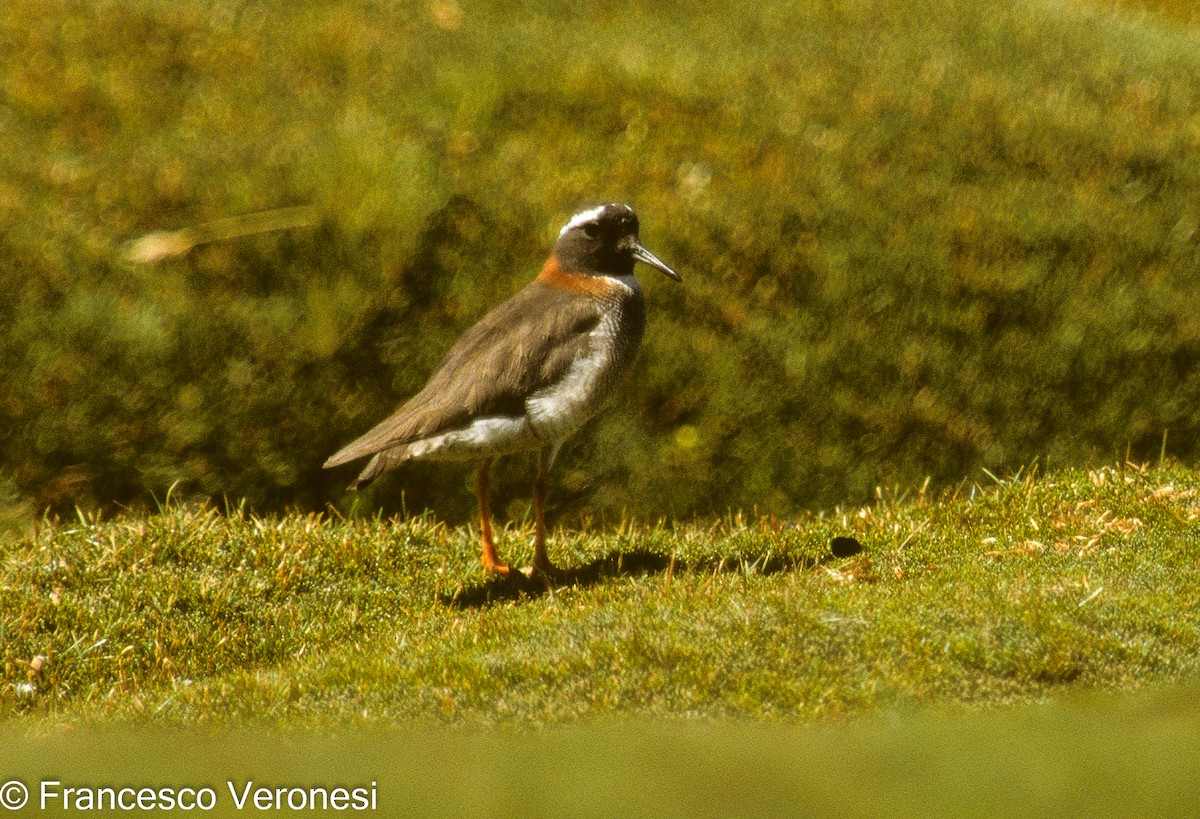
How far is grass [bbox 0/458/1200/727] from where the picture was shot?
705cm

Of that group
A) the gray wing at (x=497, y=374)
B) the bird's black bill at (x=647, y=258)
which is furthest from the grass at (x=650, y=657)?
the bird's black bill at (x=647, y=258)

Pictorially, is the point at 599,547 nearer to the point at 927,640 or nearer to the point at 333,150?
the point at 927,640

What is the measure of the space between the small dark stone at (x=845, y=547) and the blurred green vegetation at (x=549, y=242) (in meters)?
1.98

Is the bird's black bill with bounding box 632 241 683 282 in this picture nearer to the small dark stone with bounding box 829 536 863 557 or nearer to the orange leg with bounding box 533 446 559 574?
the orange leg with bounding box 533 446 559 574

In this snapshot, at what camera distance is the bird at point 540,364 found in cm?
880

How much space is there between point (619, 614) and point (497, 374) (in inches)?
65.1

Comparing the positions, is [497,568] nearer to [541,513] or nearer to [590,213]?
[541,513]

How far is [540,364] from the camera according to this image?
29.1 ft

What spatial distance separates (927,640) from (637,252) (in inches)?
126

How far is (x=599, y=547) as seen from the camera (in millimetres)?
10148

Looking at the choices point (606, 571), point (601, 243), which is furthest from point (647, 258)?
point (606, 571)

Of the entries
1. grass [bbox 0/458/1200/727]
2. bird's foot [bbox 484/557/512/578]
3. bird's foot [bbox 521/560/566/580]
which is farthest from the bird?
grass [bbox 0/458/1200/727]

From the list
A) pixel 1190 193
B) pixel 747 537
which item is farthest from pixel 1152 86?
pixel 747 537
